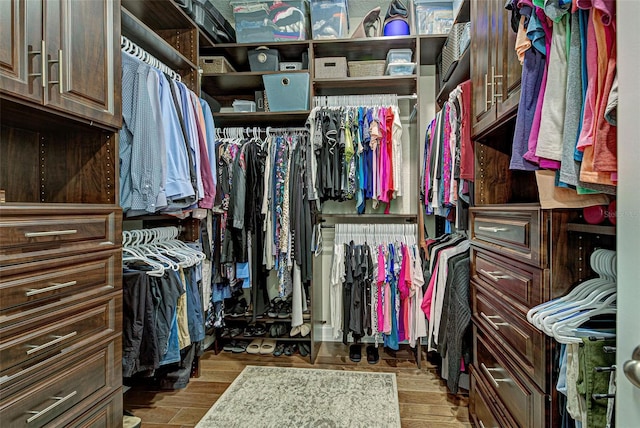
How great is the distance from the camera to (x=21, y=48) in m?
1.03

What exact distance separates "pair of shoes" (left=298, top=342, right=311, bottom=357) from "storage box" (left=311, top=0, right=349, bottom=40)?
2.36 metres

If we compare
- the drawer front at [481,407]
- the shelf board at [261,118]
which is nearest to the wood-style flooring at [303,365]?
the drawer front at [481,407]

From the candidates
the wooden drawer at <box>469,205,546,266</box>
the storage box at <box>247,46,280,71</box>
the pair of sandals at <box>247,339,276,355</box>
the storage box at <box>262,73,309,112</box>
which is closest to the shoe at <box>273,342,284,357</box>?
the pair of sandals at <box>247,339,276,355</box>

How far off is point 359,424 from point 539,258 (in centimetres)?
129

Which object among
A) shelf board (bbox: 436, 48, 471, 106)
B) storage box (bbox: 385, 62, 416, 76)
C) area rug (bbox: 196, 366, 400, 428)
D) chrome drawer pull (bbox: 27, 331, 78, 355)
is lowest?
area rug (bbox: 196, 366, 400, 428)

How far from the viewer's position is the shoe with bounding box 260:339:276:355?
2629mm

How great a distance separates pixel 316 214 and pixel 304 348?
106 cm

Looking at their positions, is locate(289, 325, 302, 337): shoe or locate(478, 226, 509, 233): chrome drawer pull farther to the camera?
locate(289, 325, 302, 337): shoe

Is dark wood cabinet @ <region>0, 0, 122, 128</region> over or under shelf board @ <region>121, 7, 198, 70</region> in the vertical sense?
under

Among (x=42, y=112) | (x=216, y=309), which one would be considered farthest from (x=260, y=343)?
(x=42, y=112)

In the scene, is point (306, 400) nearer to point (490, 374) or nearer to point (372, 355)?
point (372, 355)

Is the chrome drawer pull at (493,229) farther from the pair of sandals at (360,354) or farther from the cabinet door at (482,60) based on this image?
the pair of sandals at (360,354)

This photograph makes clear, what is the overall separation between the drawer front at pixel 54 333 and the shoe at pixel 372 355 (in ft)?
5.88

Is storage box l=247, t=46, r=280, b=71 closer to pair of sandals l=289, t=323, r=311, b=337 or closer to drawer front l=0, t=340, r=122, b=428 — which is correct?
pair of sandals l=289, t=323, r=311, b=337
